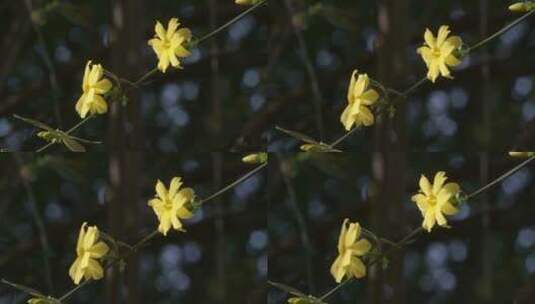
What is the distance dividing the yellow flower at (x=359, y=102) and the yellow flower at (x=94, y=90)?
48 cm

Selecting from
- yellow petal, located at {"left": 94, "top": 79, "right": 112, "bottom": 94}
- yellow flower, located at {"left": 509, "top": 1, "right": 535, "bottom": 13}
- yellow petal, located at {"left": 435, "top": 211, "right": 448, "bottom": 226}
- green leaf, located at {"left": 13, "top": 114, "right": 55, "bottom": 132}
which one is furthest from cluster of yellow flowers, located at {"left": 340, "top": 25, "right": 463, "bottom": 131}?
green leaf, located at {"left": 13, "top": 114, "right": 55, "bottom": 132}

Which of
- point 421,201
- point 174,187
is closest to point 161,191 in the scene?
point 174,187

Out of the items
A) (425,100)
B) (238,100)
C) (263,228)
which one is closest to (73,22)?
(238,100)

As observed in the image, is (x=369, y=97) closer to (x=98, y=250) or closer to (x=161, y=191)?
(x=161, y=191)

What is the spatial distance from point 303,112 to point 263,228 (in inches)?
9.6

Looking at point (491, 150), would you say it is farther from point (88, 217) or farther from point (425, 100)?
point (88, 217)

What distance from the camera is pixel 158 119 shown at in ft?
7.78

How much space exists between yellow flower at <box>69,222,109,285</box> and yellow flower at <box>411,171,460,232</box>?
0.63 meters

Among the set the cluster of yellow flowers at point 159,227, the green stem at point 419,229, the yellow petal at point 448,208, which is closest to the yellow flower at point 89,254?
the cluster of yellow flowers at point 159,227

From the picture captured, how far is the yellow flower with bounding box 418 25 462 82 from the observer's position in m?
2.23

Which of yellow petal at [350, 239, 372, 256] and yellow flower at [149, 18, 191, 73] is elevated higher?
yellow flower at [149, 18, 191, 73]

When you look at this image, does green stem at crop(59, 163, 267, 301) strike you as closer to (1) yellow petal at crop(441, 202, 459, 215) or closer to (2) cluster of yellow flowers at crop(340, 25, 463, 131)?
(2) cluster of yellow flowers at crop(340, 25, 463, 131)

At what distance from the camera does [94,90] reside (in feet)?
7.72

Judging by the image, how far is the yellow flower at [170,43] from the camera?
7.64 feet
